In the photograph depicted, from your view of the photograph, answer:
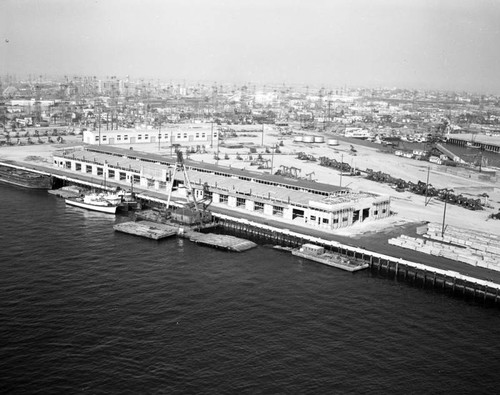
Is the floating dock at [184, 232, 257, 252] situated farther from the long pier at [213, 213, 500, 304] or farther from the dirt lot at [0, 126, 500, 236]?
the dirt lot at [0, 126, 500, 236]

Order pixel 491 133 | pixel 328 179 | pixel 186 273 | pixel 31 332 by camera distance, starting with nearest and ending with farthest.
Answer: pixel 31 332 < pixel 186 273 < pixel 328 179 < pixel 491 133

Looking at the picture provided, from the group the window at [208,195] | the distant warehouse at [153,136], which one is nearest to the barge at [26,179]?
the window at [208,195]

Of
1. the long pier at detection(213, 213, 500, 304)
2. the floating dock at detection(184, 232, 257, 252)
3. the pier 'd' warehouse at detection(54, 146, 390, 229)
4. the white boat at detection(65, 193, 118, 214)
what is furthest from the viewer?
the white boat at detection(65, 193, 118, 214)

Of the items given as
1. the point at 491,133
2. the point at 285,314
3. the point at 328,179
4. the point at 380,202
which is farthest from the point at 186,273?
the point at 491,133

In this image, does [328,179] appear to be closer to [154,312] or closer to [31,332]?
[154,312]

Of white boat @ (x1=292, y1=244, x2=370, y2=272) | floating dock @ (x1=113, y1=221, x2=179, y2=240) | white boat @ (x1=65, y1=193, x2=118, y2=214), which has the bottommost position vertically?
white boat @ (x1=292, y1=244, x2=370, y2=272)

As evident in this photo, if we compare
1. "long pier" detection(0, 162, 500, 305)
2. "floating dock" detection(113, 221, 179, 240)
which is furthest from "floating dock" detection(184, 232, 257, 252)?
"long pier" detection(0, 162, 500, 305)

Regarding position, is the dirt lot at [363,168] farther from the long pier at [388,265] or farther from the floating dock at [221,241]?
the floating dock at [221,241]
